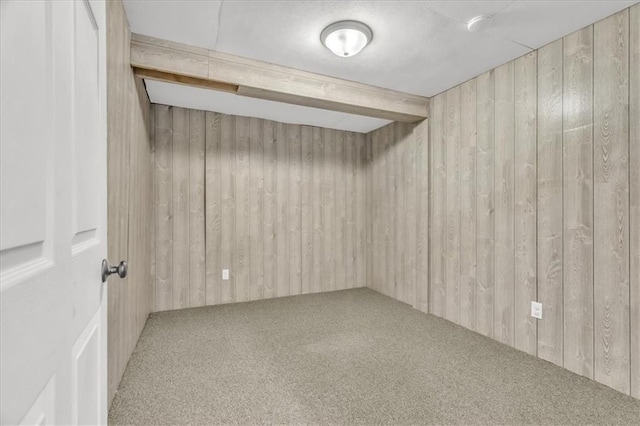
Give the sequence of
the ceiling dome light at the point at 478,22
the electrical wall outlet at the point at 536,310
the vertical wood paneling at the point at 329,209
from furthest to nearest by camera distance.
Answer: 1. the vertical wood paneling at the point at 329,209
2. the electrical wall outlet at the point at 536,310
3. the ceiling dome light at the point at 478,22

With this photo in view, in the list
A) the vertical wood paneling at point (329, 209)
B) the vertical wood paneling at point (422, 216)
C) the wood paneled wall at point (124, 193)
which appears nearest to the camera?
the wood paneled wall at point (124, 193)

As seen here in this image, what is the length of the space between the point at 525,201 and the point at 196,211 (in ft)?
10.1

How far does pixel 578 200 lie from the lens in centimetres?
201

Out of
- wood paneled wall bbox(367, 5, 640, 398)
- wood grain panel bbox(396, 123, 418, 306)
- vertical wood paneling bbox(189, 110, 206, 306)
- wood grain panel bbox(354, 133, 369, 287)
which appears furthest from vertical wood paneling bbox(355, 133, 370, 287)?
vertical wood paneling bbox(189, 110, 206, 306)

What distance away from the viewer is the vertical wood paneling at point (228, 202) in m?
3.48

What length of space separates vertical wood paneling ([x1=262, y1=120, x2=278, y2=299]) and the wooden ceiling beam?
1052mm

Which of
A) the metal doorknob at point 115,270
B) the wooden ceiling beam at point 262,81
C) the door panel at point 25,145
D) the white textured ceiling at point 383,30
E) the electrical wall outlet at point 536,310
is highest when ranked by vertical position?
the white textured ceiling at point 383,30

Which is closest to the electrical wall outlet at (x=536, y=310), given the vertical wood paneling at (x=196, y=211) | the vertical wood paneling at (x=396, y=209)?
the vertical wood paneling at (x=396, y=209)

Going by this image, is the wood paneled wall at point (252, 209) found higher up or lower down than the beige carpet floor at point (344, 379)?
higher up

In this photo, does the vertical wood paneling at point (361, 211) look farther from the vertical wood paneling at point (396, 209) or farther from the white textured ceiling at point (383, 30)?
the white textured ceiling at point (383, 30)

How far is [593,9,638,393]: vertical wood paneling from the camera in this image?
5.93ft

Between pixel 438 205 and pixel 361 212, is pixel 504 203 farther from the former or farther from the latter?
pixel 361 212

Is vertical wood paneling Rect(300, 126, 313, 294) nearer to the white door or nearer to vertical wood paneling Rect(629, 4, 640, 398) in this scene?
vertical wood paneling Rect(629, 4, 640, 398)

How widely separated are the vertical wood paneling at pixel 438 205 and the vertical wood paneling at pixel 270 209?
A: 1.80 m
